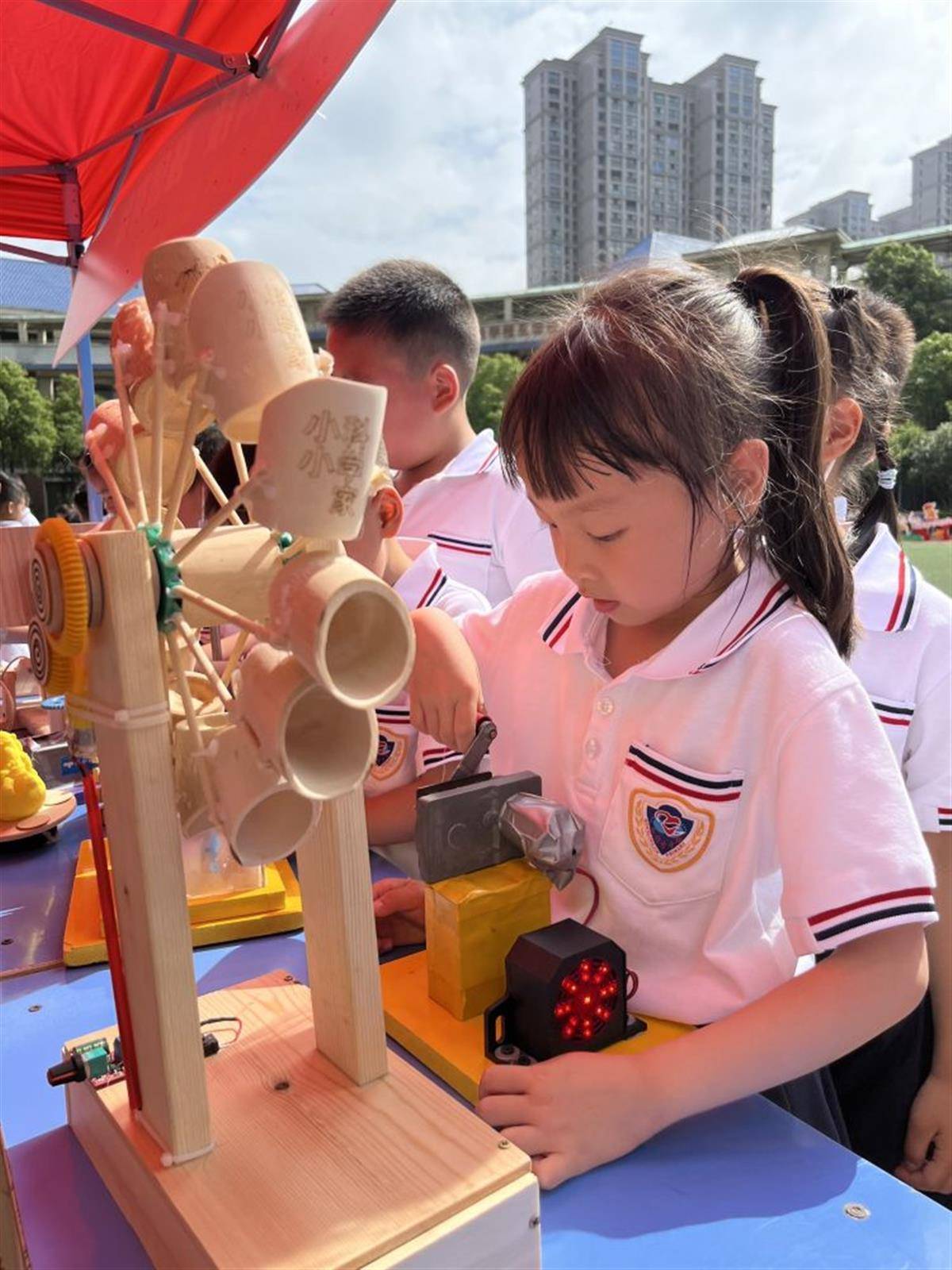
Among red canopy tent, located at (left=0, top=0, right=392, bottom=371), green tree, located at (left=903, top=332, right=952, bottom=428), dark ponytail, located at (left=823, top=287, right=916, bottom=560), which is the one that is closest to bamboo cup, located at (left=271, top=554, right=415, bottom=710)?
dark ponytail, located at (left=823, top=287, right=916, bottom=560)

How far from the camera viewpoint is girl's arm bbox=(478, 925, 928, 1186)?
0.62 meters

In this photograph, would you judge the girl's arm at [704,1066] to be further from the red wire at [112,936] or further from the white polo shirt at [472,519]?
the white polo shirt at [472,519]

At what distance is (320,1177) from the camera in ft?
1.79

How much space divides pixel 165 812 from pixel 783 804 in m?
0.48

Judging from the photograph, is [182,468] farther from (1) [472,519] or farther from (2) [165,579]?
(1) [472,519]

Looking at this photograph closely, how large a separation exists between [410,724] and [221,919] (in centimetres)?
34

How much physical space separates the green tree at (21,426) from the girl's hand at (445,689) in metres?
22.2

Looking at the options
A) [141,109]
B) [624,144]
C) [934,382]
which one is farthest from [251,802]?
[624,144]

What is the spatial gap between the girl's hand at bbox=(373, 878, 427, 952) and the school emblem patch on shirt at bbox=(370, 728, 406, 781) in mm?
298

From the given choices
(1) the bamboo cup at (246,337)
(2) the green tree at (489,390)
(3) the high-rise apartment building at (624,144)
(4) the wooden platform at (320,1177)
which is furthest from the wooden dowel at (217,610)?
(3) the high-rise apartment building at (624,144)

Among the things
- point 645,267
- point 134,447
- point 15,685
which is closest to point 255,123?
point 15,685

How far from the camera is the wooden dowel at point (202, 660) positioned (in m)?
0.54

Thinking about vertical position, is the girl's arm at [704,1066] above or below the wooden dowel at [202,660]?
below

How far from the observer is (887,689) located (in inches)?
41.8
